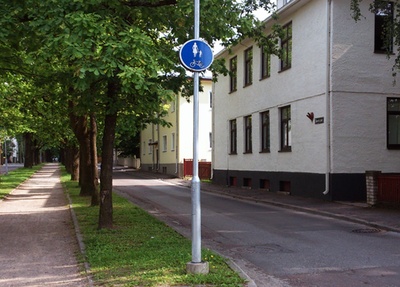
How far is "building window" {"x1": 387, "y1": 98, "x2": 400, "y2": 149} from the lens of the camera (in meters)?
16.6

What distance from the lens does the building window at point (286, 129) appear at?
19.2 m

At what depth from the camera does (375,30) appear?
1661cm

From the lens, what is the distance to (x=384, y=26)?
15242 mm

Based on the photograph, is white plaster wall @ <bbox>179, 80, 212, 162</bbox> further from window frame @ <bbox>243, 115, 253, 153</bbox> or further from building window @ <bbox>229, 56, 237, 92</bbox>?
window frame @ <bbox>243, 115, 253, 153</bbox>

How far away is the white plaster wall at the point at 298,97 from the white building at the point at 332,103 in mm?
37

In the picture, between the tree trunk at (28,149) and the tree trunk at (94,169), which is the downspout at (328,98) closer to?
the tree trunk at (94,169)

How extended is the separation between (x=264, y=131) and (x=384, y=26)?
785cm

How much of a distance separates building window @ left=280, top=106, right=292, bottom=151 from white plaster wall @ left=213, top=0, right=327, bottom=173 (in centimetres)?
22

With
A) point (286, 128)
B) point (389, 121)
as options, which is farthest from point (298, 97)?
point (389, 121)

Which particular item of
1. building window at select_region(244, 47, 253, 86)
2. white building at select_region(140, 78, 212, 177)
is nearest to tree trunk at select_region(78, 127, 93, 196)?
building window at select_region(244, 47, 253, 86)

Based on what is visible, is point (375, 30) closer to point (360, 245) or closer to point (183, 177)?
point (360, 245)

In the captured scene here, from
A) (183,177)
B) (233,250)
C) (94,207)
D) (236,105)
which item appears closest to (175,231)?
(233,250)

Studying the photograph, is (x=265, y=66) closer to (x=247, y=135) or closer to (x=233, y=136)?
(x=247, y=135)

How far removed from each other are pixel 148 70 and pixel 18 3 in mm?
3015
